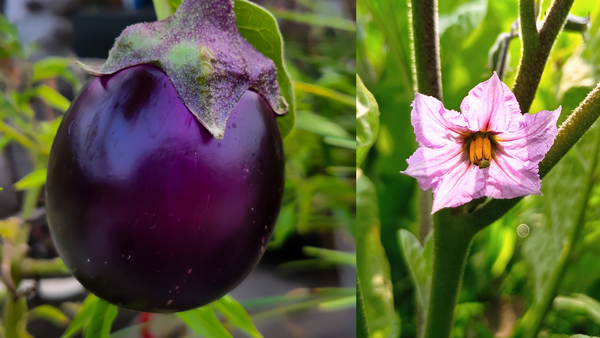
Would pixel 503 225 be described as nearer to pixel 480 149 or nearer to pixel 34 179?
pixel 480 149

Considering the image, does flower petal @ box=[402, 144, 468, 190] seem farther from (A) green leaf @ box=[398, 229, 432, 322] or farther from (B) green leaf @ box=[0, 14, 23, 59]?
(B) green leaf @ box=[0, 14, 23, 59]

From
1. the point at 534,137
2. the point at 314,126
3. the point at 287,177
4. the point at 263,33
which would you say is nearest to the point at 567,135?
the point at 534,137

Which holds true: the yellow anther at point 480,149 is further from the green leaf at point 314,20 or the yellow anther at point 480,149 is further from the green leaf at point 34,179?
the green leaf at point 314,20

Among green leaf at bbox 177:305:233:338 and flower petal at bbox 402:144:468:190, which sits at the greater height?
flower petal at bbox 402:144:468:190

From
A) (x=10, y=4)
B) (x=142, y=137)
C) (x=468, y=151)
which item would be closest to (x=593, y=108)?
(x=468, y=151)

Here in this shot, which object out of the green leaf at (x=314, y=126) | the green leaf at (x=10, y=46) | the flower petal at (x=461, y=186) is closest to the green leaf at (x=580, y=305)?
the flower petal at (x=461, y=186)

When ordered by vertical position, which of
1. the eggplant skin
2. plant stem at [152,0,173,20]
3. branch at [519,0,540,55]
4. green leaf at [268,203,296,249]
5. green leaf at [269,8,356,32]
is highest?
branch at [519,0,540,55]

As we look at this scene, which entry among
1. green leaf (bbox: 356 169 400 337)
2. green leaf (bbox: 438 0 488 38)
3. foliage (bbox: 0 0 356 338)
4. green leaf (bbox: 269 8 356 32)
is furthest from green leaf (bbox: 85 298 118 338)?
green leaf (bbox: 269 8 356 32)
